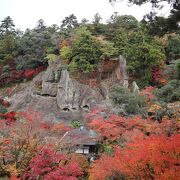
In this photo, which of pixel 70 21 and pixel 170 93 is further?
pixel 70 21

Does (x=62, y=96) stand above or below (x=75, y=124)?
above

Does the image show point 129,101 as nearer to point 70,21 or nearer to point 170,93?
point 170,93

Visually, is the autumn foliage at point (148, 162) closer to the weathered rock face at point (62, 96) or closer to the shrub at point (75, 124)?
the shrub at point (75, 124)

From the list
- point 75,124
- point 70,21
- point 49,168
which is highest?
point 70,21

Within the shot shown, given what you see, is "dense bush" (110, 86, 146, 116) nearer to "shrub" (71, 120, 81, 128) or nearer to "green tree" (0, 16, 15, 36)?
"shrub" (71, 120, 81, 128)

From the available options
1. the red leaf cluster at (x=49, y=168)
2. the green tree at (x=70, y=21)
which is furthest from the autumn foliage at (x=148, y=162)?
the green tree at (x=70, y=21)

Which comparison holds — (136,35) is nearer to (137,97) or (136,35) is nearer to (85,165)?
(137,97)

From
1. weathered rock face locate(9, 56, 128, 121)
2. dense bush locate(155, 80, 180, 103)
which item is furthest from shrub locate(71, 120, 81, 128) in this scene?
dense bush locate(155, 80, 180, 103)

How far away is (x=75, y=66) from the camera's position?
118ft

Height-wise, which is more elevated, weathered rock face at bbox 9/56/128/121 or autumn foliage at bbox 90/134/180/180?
weathered rock face at bbox 9/56/128/121

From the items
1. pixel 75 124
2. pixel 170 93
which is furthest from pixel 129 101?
pixel 75 124

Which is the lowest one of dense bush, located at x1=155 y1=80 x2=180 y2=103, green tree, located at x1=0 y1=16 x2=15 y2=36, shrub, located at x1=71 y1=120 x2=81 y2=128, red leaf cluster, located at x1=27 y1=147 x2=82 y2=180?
red leaf cluster, located at x1=27 y1=147 x2=82 y2=180

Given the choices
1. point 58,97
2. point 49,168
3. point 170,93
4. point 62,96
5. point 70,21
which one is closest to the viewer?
point 49,168

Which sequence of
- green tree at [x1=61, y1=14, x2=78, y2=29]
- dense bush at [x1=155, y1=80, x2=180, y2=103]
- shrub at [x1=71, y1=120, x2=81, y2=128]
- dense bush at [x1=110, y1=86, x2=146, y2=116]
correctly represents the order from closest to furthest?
1. dense bush at [x1=110, y1=86, x2=146, y2=116]
2. dense bush at [x1=155, y1=80, x2=180, y2=103]
3. shrub at [x1=71, y1=120, x2=81, y2=128]
4. green tree at [x1=61, y1=14, x2=78, y2=29]
